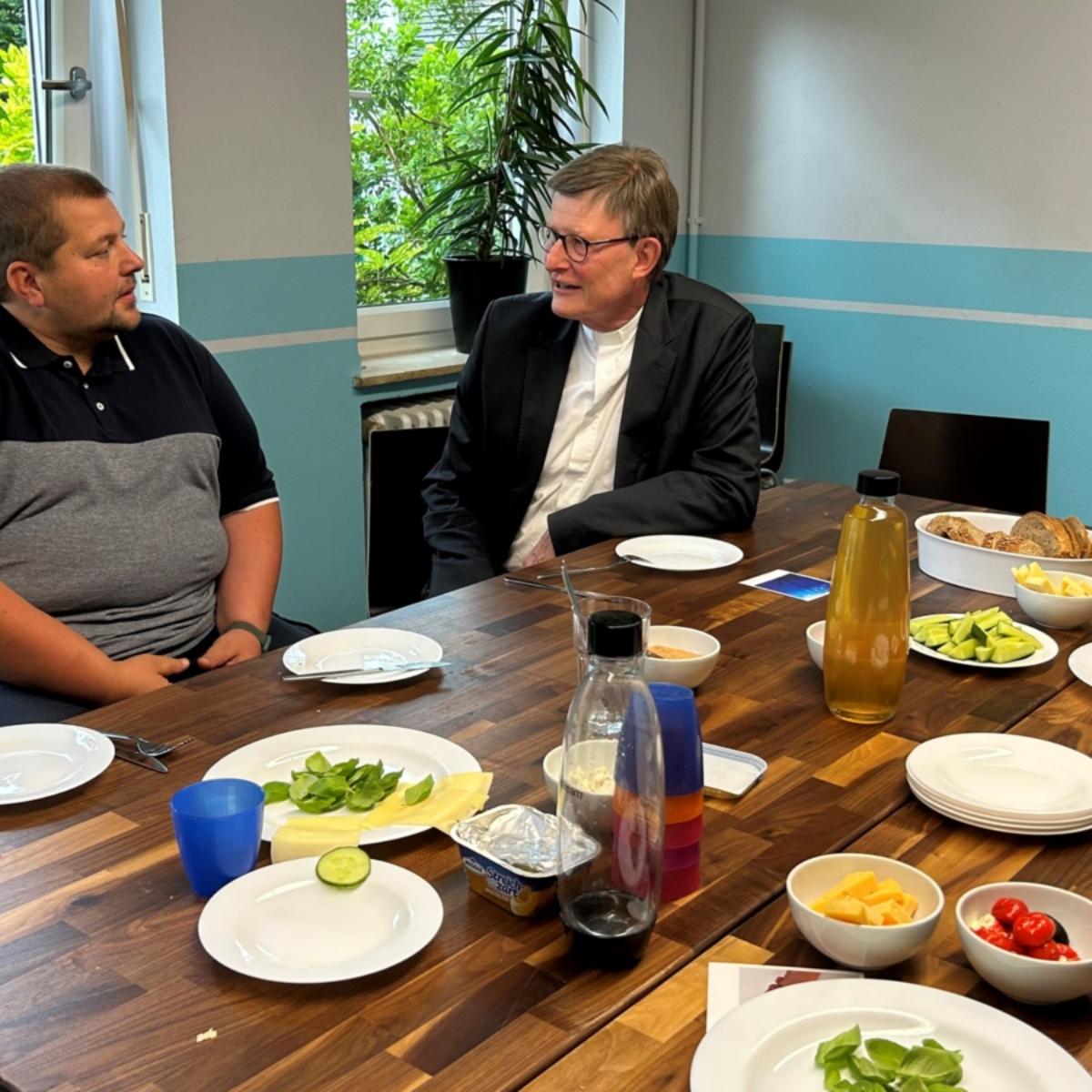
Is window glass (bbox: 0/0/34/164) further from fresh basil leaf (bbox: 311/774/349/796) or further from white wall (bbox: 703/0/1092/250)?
white wall (bbox: 703/0/1092/250)

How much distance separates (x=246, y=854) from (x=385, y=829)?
5.5 inches

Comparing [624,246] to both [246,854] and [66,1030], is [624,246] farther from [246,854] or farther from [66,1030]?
[66,1030]

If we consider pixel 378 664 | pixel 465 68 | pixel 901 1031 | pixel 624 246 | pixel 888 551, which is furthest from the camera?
pixel 465 68

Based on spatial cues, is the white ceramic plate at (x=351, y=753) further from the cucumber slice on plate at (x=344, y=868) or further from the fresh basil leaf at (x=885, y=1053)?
the fresh basil leaf at (x=885, y=1053)

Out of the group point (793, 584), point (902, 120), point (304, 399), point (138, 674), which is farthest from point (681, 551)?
point (902, 120)

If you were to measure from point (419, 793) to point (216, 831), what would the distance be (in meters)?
0.23

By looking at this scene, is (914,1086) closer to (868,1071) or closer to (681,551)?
(868,1071)

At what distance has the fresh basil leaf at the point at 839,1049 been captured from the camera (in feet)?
2.82

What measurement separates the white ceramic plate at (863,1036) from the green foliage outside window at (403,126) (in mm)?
3087

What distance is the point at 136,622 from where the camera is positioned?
2062 millimetres

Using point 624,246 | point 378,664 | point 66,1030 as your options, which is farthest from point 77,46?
point 66,1030

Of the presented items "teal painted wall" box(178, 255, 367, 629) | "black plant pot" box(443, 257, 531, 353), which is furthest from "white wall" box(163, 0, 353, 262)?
"black plant pot" box(443, 257, 531, 353)

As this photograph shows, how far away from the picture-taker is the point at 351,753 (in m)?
1.38

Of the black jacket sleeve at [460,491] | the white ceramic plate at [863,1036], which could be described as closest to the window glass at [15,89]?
the black jacket sleeve at [460,491]
